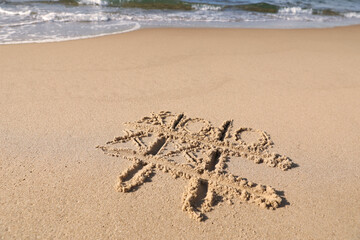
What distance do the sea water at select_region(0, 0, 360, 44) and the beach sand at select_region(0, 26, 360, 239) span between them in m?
1.18

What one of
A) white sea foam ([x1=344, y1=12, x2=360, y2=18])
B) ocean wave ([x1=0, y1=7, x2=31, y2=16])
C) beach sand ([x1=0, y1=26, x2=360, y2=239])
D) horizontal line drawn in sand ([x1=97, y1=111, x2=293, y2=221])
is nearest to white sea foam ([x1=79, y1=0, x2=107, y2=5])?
ocean wave ([x1=0, y1=7, x2=31, y2=16])

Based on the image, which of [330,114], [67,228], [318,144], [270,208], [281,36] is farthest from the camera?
[281,36]

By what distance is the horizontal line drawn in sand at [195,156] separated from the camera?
2.00 metres

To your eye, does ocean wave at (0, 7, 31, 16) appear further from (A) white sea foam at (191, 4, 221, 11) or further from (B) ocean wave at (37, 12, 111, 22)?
(A) white sea foam at (191, 4, 221, 11)

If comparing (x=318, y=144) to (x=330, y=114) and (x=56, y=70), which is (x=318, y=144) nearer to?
(x=330, y=114)

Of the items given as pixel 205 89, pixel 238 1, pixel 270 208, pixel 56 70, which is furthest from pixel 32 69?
pixel 238 1

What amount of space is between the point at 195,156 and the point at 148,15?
6.05m

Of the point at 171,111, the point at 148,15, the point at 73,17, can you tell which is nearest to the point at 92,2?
the point at 73,17

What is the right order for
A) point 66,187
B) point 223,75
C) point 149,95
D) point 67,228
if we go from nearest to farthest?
point 67,228
point 66,187
point 149,95
point 223,75

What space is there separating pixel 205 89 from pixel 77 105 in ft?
4.45

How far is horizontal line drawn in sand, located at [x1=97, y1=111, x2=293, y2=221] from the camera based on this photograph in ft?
6.57

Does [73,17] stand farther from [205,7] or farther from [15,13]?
[205,7]

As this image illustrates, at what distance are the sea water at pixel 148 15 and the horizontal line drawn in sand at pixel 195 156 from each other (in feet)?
11.3

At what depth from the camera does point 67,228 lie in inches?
70.0
